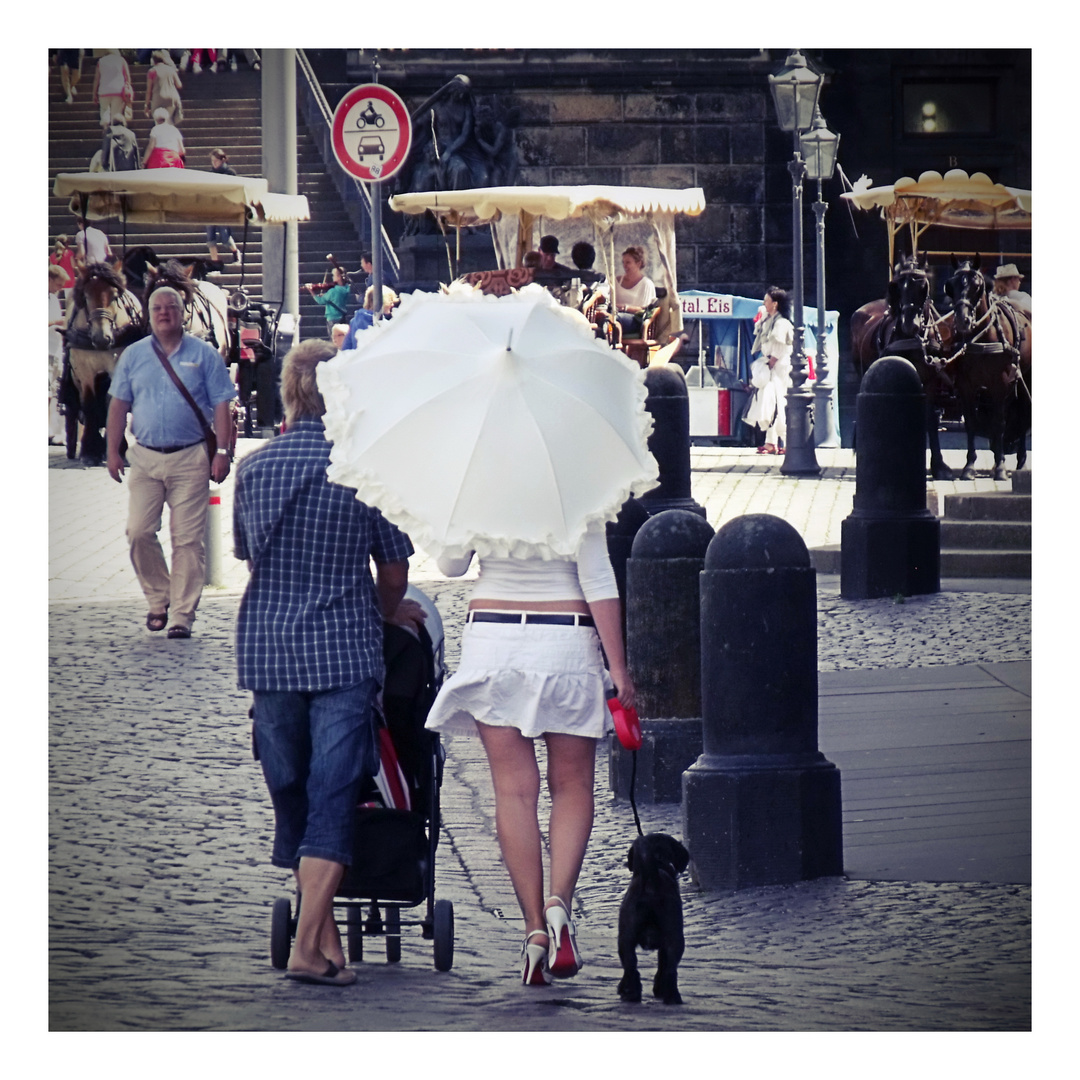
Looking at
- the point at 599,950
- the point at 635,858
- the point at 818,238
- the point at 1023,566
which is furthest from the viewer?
the point at 818,238

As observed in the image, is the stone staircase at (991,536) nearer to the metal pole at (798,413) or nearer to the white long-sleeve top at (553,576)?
the metal pole at (798,413)

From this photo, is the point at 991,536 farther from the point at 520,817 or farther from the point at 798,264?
the point at 520,817

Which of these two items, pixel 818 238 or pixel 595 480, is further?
pixel 818 238

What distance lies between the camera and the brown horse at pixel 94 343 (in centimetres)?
882

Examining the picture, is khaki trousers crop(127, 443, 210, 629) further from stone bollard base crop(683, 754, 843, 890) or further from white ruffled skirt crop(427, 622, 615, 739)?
white ruffled skirt crop(427, 622, 615, 739)

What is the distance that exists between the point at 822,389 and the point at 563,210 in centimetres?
313

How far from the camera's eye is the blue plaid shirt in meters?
4.90

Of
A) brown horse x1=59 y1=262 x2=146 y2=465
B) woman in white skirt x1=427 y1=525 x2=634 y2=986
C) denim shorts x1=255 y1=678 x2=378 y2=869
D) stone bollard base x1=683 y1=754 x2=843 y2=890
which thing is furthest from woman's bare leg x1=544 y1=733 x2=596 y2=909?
brown horse x1=59 y1=262 x2=146 y2=465

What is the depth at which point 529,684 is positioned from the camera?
489cm

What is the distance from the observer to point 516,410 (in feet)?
16.3

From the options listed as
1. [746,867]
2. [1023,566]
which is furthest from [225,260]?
[746,867]

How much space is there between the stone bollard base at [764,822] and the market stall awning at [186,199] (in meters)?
4.53
